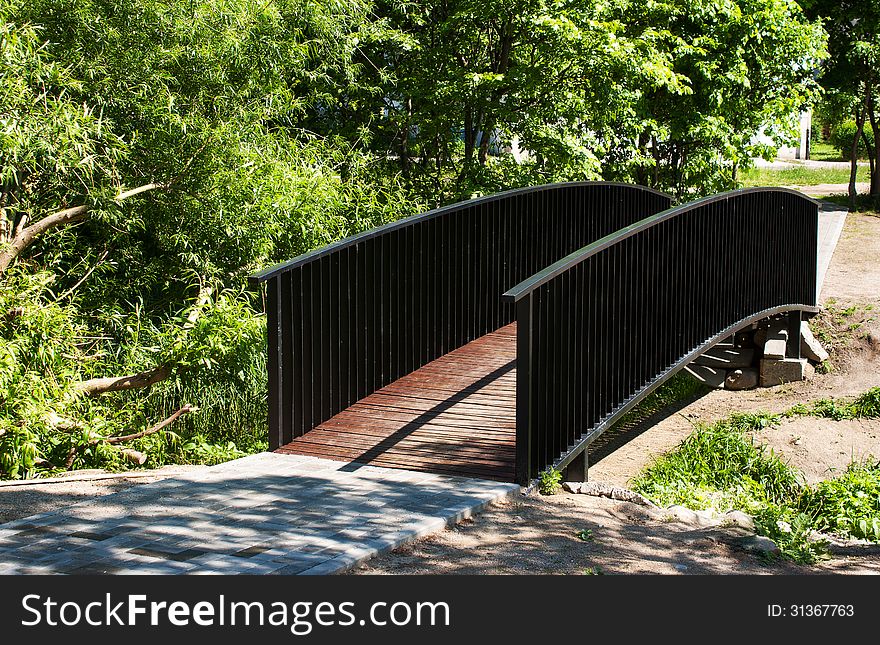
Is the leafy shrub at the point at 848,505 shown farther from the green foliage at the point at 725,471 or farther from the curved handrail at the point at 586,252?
the curved handrail at the point at 586,252

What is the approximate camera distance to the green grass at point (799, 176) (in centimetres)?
2516

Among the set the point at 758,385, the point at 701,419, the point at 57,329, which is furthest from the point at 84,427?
the point at 758,385

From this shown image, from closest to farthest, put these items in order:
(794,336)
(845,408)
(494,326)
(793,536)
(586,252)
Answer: (793,536)
(586,252)
(494,326)
(845,408)
(794,336)

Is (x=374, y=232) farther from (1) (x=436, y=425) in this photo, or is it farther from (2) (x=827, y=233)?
(2) (x=827, y=233)

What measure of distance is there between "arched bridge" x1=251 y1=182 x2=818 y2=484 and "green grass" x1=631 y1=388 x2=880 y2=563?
2.96 feet

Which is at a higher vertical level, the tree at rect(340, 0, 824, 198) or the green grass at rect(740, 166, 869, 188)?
the tree at rect(340, 0, 824, 198)

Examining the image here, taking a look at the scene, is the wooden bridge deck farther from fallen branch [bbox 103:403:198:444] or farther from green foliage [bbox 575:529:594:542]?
fallen branch [bbox 103:403:198:444]

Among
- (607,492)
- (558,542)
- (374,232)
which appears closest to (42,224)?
(374,232)

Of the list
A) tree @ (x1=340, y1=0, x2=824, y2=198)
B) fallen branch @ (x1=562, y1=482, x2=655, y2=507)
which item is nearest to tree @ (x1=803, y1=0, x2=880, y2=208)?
tree @ (x1=340, y1=0, x2=824, y2=198)

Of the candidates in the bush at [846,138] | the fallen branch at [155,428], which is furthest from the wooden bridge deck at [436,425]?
the bush at [846,138]

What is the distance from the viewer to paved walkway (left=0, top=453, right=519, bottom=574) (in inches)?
169

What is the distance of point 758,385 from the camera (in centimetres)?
1270

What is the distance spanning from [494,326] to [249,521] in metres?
4.67

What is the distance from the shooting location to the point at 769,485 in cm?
857
